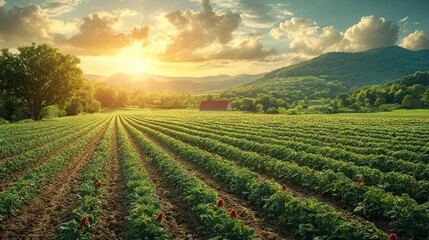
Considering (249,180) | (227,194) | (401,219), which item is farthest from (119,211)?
(401,219)

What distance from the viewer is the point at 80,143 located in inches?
1070

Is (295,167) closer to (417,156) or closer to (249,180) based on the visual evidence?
(249,180)

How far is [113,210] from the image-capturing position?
11.3 metres

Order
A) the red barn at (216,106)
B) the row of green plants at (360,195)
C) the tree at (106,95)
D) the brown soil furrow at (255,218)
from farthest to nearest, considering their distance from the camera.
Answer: the tree at (106,95) → the red barn at (216,106) → the brown soil furrow at (255,218) → the row of green plants at (360,195)

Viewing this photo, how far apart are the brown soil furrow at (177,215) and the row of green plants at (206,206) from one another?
19cm

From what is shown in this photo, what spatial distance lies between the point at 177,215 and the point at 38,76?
57532 mm

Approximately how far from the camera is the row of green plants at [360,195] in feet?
27.0

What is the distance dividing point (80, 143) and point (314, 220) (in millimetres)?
23594

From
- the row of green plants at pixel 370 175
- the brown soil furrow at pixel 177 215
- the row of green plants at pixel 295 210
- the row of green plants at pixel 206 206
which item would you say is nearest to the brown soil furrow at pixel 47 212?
the brown soil furrow at pixel 177 215

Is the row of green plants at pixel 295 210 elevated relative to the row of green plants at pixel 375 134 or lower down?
elevated

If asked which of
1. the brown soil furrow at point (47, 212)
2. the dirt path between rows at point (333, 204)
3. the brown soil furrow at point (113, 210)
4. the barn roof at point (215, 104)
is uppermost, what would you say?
the barn roof at point (215, 104)

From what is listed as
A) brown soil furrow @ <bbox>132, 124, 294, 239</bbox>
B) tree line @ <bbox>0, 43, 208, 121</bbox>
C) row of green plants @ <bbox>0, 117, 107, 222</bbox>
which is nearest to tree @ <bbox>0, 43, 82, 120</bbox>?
tree line @ <bbox>0, 43, 208, 121</bbox>

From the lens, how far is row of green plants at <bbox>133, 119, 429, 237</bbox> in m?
8.24

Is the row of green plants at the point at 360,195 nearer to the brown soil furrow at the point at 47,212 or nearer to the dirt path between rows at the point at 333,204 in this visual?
the dirt path between rows at the point at 333,204
